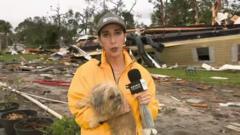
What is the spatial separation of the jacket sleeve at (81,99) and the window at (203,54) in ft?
76.2

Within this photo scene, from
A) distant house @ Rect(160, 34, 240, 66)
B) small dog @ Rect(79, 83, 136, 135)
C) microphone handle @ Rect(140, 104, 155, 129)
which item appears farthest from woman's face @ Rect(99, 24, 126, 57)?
distant house @ Rect(160, 34, 240, 66)

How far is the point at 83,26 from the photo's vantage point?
222ft

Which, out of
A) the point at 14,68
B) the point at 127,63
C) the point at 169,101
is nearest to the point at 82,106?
the point at 127,63

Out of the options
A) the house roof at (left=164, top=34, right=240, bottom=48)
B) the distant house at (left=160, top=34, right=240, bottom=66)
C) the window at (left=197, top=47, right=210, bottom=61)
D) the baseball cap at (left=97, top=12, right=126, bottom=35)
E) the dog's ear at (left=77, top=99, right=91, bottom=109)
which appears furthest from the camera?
the window at (left=197, top=47, right=210, bottom=61)

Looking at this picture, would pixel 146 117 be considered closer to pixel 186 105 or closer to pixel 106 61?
pixel 106 61

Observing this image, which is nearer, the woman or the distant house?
the woman

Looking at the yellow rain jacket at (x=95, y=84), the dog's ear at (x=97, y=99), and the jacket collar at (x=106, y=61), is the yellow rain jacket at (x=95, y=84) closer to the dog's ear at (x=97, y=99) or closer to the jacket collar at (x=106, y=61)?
the jacket collar at (x=106, y=61)

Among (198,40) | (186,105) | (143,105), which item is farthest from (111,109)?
(198,40)

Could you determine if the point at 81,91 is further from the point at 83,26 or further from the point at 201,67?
the point at 83,26

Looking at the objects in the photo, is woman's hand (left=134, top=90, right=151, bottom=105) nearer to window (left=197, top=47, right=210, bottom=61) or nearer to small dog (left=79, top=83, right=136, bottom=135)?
small dog (left=79, top=83, right=136, bottom=135)

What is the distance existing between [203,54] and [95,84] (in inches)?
936

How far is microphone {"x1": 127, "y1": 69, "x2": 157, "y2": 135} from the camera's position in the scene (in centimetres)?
272

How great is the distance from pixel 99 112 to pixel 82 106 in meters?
0.21

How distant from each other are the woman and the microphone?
12 cm
